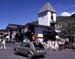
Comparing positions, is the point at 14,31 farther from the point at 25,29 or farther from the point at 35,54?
the point at 35,54

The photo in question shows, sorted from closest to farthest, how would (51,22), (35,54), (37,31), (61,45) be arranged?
(35,54), (61,45), (37,31), (51,22)

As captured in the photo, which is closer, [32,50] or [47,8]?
[32,50]

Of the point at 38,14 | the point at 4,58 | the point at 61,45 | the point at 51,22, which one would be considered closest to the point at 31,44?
the point at 4,58

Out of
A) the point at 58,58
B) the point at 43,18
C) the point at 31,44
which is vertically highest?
the point at 43,18

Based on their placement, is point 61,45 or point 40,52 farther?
point 61,45

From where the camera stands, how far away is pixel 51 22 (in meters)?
52.7

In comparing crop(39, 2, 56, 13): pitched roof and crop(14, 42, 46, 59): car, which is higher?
crop(39, 2, 56, 13): pitched roof

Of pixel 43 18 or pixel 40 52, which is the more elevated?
pixel 43 18

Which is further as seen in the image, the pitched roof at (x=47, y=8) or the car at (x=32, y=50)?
the pitched roof at (x=47, y=8)

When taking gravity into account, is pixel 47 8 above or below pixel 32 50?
above

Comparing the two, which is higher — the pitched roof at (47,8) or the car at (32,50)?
the pitched roof at (47,8)

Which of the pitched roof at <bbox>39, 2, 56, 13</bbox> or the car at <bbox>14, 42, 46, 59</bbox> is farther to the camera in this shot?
the pitched roof at <bbox>39, 2, 56, 13</bbox>

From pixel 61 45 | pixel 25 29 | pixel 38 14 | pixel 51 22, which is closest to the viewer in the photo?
pixel 61 45

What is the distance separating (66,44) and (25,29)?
14.9 meters
